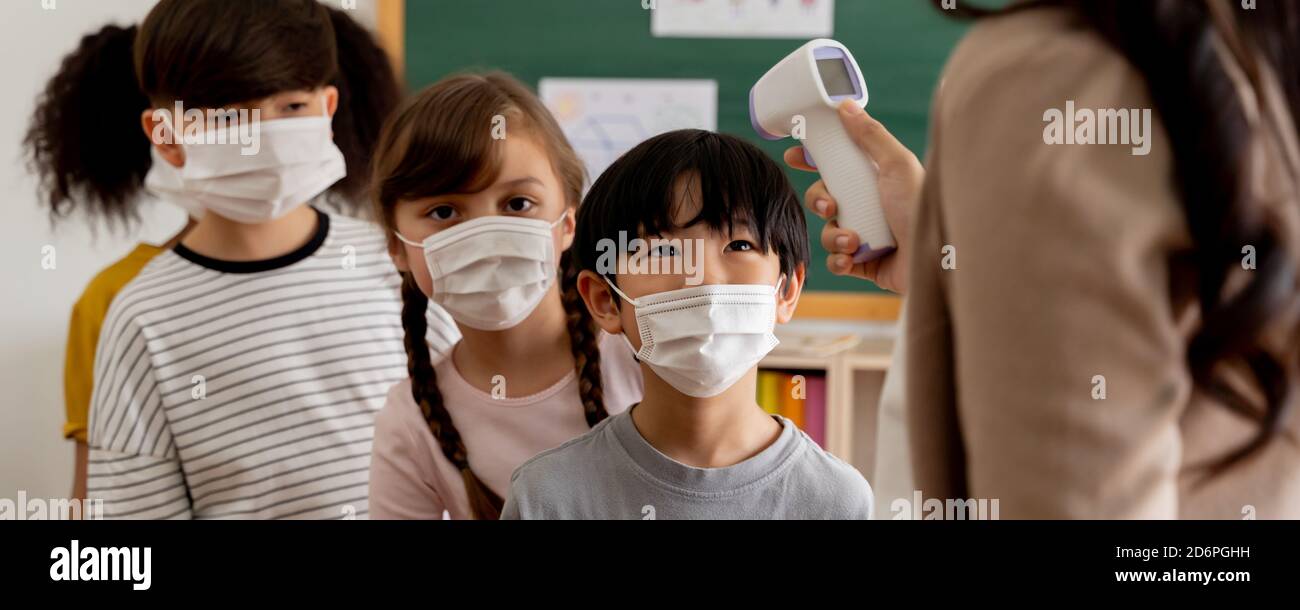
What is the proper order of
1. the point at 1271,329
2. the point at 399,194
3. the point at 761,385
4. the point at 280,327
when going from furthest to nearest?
1. the point at 761,385
2. the point at 280,327
3. the point at 399,194
4. the point at 1271,329

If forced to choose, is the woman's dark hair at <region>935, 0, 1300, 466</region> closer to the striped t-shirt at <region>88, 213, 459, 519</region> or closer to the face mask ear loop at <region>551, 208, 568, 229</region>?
the face mask ear loop at <region>551, 208, 568, 229</region>

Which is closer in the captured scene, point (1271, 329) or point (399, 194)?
point (1271, 329)

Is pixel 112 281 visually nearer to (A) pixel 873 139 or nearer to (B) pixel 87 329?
(B) pixel 87 329

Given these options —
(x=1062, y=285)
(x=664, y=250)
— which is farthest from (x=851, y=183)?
(x=1062, y=285)

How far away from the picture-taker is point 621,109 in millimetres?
2010

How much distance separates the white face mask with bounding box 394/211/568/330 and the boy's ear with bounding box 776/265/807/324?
209 millimetres

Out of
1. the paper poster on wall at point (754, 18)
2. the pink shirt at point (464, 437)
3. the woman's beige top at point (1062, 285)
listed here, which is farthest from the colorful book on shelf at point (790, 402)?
the woman's beige top at point (1062, 285)

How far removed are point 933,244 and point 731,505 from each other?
0.99ft

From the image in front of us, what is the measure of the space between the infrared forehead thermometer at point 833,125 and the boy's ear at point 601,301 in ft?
0.56
